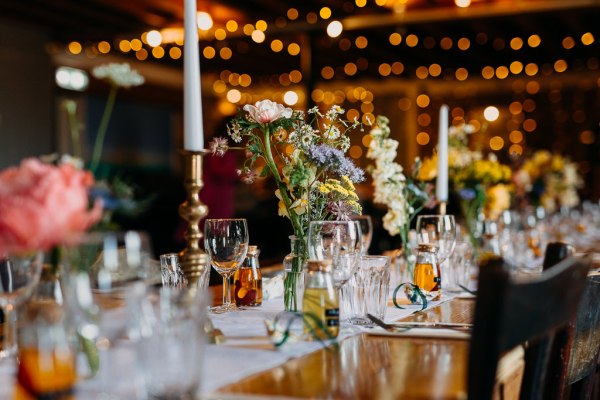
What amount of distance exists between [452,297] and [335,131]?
1.82ft

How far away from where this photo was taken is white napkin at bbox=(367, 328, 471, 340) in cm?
138

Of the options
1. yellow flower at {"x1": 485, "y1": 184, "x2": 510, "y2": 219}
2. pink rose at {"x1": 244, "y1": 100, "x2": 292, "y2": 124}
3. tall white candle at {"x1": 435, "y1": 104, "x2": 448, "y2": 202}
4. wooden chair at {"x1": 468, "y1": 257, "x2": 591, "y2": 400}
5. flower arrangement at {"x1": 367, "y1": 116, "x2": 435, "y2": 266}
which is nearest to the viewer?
wooden chair at {"x1": 468, "y1": 257, "x2": 591, "y2": 400}

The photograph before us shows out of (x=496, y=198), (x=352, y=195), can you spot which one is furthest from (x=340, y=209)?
(x=496, y=198)

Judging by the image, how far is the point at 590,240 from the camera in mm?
3826

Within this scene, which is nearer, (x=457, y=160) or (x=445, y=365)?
(x=445, y=365)

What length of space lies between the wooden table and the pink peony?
0.30 metres

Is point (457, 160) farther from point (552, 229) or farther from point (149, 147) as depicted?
point (149, 147)

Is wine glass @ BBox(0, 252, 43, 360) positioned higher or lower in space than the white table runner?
higher

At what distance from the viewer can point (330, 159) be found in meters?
1.66

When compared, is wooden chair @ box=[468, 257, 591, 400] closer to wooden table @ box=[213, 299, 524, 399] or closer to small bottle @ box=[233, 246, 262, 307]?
wooden table @ box=[213, 299, 524, 399]

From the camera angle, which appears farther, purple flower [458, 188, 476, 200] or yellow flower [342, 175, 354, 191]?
purple flower [458, 188, 476, 200]

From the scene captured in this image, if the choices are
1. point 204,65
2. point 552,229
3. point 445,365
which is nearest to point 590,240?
point 552,229

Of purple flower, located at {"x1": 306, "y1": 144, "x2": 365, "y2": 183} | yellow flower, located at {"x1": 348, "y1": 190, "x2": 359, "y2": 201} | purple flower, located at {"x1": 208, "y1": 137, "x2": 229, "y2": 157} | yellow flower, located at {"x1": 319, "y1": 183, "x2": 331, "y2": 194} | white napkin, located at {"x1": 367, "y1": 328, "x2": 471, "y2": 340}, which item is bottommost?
white napkin, located at {"x1": 367, "y1": 328, "x2": 471, "y2": 340}

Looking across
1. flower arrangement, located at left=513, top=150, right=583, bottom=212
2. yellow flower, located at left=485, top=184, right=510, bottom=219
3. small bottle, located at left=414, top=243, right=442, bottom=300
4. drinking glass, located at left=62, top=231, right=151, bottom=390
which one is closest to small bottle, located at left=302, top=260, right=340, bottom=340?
drinking glass, located at left=62, top=231, right=151, bottom=390
